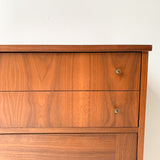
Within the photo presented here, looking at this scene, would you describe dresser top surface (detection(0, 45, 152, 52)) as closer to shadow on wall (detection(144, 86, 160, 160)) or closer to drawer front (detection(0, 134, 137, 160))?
drawer front (detection(0, 134, 137, 160))

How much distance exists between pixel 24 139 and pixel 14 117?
11 centimetres

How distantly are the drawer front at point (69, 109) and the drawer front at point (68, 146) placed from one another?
0.05m

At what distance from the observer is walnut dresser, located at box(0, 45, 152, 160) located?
2.06 ft

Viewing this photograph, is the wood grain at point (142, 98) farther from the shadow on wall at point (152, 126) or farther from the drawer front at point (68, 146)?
the shadow on wall at point (152, 126)

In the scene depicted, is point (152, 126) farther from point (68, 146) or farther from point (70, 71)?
point (70, 71)

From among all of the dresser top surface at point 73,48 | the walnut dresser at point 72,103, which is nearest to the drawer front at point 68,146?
the walnut dresser at point 72,103

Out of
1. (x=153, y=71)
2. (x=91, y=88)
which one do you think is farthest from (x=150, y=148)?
(x=91, y=88)

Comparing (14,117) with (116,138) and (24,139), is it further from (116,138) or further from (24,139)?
(116,138)

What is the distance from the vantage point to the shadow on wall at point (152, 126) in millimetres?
1151

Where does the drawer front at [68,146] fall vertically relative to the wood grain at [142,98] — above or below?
below

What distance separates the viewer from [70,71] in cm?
64
